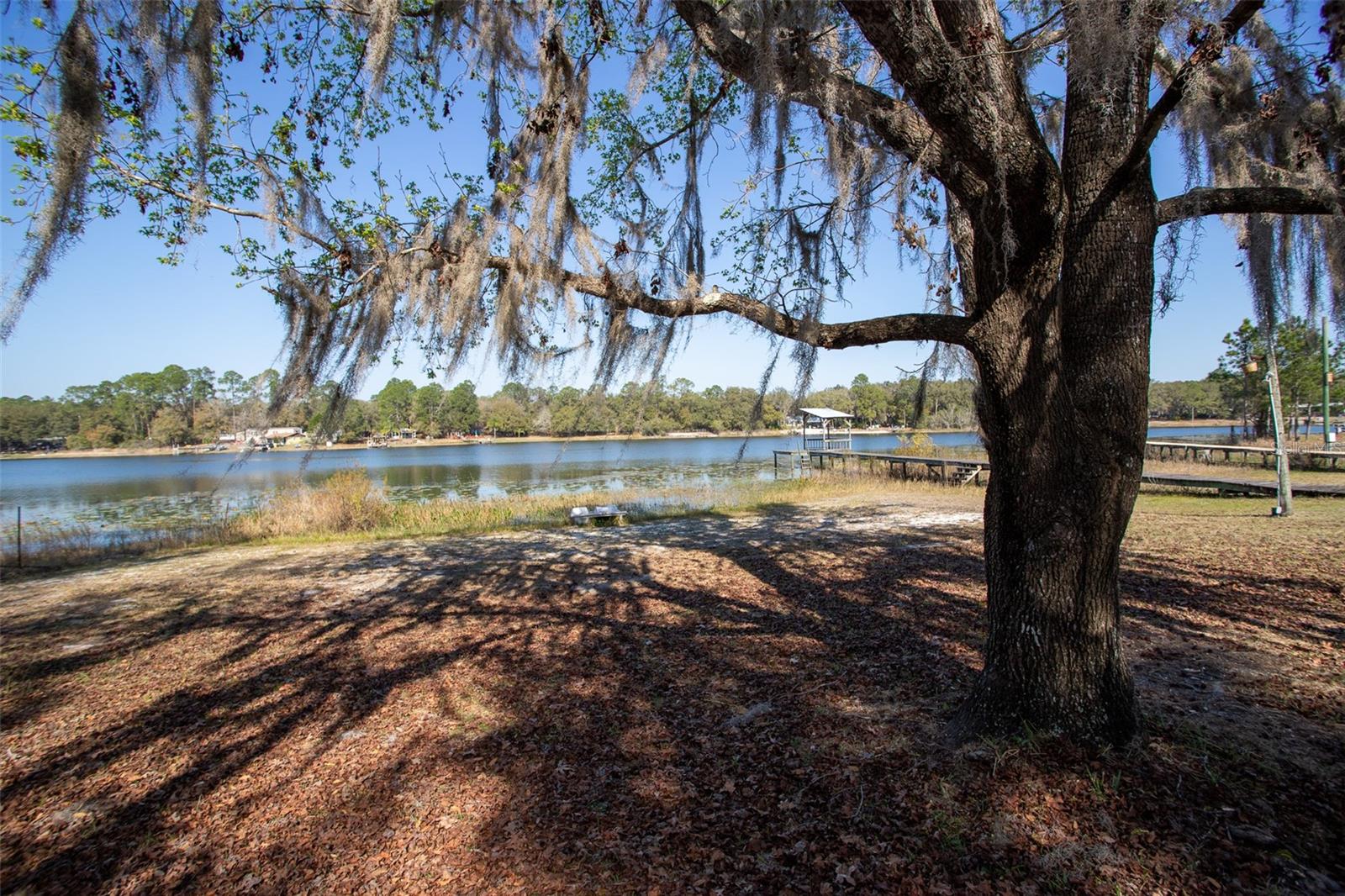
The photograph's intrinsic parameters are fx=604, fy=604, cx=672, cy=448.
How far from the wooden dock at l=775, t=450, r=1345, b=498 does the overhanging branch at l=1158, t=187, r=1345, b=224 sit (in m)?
2.27

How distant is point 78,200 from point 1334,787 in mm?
4679

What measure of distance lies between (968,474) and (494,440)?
1444cm

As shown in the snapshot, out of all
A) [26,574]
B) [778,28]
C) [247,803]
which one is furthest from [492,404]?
[26,574]

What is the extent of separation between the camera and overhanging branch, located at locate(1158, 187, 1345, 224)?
2.25 m

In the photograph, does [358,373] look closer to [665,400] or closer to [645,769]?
[665,400]

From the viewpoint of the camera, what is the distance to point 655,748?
107 inches

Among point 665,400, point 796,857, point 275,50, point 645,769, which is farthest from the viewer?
point 275,50

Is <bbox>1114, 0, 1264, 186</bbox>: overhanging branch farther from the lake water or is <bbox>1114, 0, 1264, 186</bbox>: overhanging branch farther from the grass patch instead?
the grass patch

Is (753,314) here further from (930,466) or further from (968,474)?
(930,466)

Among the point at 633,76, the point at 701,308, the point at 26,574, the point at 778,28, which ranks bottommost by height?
the point at 26,574

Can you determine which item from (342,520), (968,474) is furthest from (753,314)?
(968,474)

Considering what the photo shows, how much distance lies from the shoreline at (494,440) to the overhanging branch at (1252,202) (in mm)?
1294

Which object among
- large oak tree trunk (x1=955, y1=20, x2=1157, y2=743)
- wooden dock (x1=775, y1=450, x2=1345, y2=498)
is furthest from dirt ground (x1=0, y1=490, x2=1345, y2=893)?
wooden dock (x1=775, y1=450, x2=1345, y2=498)

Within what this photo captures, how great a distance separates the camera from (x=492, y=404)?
4.61 meters
